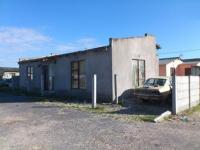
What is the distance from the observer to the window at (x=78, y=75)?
21.2 meters

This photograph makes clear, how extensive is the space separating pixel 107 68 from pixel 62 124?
8.26 m

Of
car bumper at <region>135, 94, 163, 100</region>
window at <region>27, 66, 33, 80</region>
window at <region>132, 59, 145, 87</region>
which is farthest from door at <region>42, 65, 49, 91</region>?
car bumper at <region>135, 94, 163, 100</region>

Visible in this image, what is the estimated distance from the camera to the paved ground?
27.4ft

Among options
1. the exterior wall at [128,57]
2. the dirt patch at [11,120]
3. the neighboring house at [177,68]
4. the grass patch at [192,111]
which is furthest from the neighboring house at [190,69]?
the dirt patch at [11,120]

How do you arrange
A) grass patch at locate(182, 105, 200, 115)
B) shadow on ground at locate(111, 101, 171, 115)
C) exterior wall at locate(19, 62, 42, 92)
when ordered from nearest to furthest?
1. grass patch at locate(182, 105, 200, 115)
2. shadow on ground at locate(111, 101, 171, 115)
3. exterior wall at locate(19, 62, 42, 92)

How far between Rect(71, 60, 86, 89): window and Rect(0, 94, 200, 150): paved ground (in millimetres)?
7983

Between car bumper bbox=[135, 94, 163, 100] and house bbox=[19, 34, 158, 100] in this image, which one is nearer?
car bumper bbox=[135, 94, 163, 100]

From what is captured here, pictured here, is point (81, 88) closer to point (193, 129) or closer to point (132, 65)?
point (132, 65)

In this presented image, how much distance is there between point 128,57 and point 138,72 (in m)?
1.46

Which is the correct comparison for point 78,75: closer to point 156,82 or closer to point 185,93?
point 156,82

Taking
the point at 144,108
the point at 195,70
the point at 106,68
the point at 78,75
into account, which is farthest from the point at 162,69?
the point at 144,108

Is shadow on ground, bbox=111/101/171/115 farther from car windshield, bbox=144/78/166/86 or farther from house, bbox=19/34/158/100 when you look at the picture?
house, bbox=19/34/158/100

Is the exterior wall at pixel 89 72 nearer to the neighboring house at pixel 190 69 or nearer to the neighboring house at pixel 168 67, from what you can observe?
the neighboring house at pixel 168 67

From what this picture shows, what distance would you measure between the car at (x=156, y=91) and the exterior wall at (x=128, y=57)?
6.96 feet
